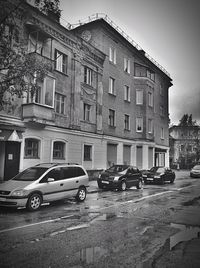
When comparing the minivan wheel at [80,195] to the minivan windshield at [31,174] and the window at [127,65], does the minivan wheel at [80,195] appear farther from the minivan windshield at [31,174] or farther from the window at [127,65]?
the window at [127,65]

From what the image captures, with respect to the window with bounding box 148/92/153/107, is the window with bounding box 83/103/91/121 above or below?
below

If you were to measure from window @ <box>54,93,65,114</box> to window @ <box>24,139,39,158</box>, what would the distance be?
3377 mm

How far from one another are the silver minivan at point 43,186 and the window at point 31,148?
6.35 meters

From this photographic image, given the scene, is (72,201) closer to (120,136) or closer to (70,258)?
(70,258)

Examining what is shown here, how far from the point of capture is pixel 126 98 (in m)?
31.2

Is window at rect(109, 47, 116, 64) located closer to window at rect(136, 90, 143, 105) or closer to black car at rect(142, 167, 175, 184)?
window at rect(136, 90, 143, 105)

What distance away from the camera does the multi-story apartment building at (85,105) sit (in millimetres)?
16906

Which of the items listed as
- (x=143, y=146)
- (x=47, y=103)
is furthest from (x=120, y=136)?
(x=47, y=103)

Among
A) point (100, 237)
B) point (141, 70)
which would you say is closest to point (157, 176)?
point (100, 237)

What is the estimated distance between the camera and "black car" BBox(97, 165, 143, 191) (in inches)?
656

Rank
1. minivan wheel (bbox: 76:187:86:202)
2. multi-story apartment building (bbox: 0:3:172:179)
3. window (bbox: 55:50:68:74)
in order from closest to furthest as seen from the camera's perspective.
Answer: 1. minivan wheel (bbox: 76:187:86:202)
2. multi-story apartment building (bbox: 0:3:172:179)
3. window (bbox: 55:50:68:74)

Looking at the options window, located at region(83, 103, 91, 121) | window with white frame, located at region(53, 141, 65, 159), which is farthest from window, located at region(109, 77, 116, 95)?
window with white frame, located at region(53, 141, 65, 159)

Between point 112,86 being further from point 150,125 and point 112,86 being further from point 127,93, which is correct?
point 150,125

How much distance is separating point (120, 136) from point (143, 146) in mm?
4295
